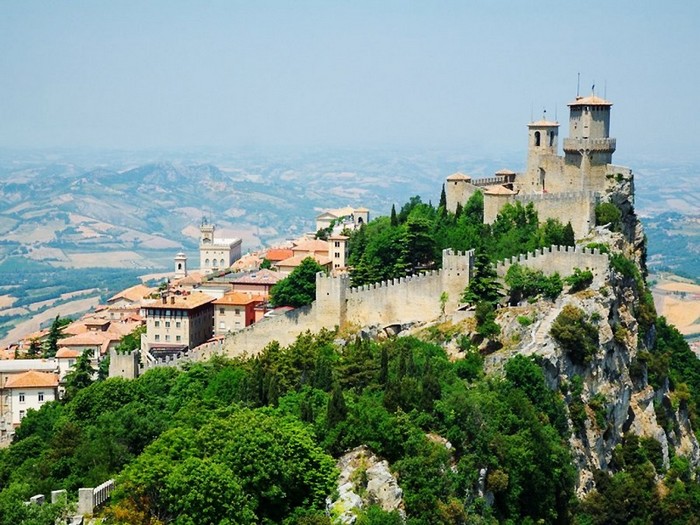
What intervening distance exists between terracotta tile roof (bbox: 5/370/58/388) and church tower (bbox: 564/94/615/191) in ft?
102

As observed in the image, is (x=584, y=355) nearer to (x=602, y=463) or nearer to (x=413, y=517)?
(x=602, y=463)

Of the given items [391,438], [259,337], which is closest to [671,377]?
[259,337]

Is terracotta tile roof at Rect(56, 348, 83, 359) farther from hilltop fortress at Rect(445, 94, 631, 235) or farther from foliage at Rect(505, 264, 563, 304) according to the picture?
foliage at Rect(505, 264, 563, 304)

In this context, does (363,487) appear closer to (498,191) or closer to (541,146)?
(498,191)

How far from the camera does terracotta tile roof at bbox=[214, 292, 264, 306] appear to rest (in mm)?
60812

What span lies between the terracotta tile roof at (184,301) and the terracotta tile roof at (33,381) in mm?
6986

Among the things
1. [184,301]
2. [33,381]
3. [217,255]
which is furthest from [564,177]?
[217,255]

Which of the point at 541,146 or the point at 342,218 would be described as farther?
the point at 342,218

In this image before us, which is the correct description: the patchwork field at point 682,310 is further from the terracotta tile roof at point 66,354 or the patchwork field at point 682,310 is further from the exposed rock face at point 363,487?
the exposed rock face at point 363,487

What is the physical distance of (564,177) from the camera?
65.2m

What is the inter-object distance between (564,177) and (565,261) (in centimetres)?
1138

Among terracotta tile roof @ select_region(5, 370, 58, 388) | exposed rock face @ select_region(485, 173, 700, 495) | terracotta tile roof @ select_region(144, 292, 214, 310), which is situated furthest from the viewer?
terracotta tile roof @ select_region(5, 370, 58, 388)

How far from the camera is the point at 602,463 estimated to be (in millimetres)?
52312

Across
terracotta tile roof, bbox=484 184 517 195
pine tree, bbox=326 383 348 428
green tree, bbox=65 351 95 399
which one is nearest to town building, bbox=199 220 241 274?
green tree, bbox=65 351 95 399
